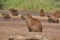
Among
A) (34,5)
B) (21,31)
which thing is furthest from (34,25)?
(34,5)

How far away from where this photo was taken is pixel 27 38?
11.5 feet

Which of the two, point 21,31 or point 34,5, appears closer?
point 21,31

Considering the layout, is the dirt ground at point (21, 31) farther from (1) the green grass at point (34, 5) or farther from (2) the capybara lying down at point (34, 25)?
(1) the green grass at point (34, 5)

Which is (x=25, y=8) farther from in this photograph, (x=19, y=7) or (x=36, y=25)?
(x=36, y=25)

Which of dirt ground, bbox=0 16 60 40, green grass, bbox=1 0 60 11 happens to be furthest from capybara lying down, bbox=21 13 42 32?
green grass, bbox=1 0 60 11

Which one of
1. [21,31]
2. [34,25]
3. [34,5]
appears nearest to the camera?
[21,31]

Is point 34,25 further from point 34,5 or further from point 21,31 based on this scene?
point 34,5

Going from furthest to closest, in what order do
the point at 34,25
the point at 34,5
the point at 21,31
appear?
the point at 34,5 → the point at 34,25 → the point at 21,31

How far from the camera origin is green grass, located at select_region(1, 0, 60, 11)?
22734mm

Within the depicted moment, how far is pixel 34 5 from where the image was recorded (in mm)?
23219

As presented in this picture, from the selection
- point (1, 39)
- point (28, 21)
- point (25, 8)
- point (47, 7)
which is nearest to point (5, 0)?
point (25, 8)

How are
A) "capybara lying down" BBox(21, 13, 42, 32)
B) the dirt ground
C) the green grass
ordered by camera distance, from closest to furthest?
the dirt ground → "capybara lying down" BBox(21, 13, 42, 32) → the green grass

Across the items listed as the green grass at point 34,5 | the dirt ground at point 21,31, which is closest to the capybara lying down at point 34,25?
the dirt ground at point 21,31

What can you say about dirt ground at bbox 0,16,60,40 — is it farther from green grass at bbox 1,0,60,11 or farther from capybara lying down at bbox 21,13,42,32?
green grass at bbox 1,0,60,11
